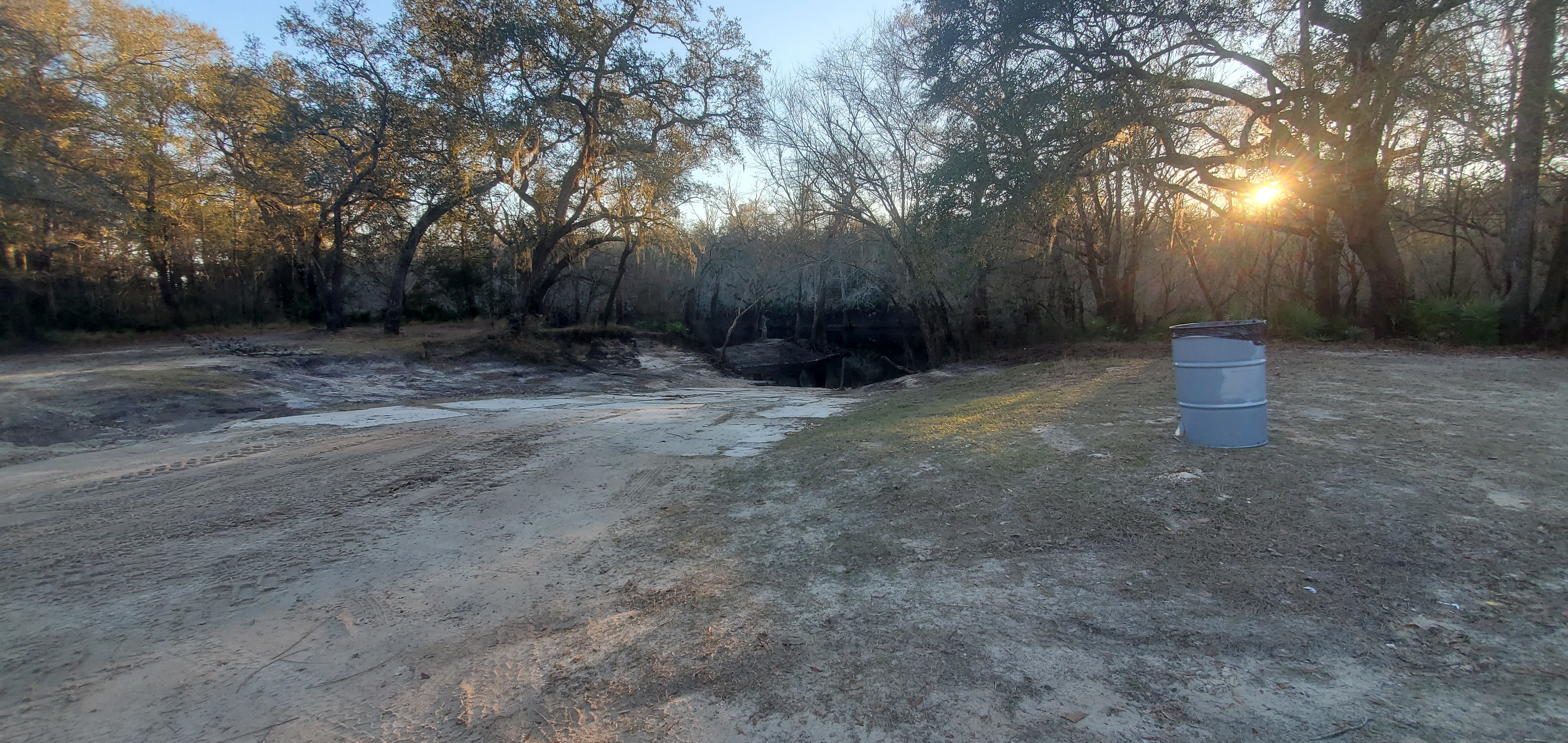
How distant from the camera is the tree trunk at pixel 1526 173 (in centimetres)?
1007

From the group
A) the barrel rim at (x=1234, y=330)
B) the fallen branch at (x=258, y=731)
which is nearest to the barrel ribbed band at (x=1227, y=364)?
the barrel rim at (x=1234, y=330)

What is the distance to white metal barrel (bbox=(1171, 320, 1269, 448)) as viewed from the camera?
530cm

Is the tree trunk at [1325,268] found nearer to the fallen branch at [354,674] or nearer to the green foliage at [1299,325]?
the green foliage at [1299,325]

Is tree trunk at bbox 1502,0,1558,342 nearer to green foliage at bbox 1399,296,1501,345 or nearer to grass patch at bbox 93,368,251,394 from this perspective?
green foliage at bbox 1399,296,1501,345

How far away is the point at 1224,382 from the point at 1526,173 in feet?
34.3

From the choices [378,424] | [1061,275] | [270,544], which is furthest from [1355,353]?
[378,424]

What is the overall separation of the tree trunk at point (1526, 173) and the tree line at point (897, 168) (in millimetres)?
40

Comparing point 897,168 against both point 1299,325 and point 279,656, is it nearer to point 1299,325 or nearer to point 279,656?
point 1299,325

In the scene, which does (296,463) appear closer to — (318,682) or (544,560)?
(544,560)

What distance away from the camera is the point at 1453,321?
11.5m

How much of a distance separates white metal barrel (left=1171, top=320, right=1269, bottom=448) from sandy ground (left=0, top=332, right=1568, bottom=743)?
24 centimetres

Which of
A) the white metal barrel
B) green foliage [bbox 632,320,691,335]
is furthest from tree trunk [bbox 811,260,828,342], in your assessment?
the white metal barrel

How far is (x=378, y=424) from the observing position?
31.6 feet

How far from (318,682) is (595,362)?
61.3 ft
